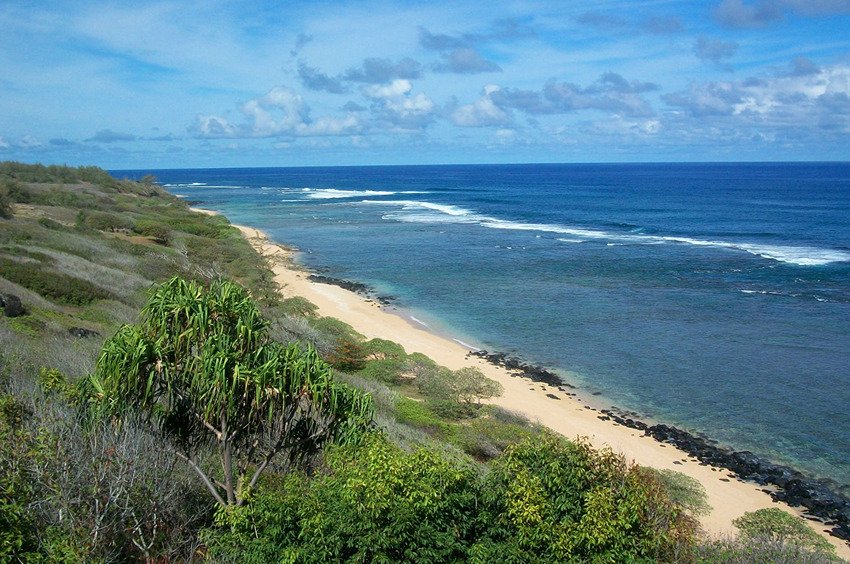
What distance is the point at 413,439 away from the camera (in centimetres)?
2017

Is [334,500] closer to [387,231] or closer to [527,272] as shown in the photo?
[527,272]

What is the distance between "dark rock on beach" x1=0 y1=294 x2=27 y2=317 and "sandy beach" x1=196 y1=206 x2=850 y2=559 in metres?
17.9

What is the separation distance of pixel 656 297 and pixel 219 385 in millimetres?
42580

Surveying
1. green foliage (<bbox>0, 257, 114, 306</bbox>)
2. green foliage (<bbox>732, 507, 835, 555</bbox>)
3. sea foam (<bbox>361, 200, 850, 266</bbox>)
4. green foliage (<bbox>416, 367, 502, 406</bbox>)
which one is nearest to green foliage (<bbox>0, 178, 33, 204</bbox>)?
green foliage (<bbox>0, 257, 114, 306</bbox>)

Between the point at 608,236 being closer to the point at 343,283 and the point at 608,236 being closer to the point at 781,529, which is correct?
the point at 343,283

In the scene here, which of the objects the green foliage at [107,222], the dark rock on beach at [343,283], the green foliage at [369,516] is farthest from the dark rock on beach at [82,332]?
the green foliage at [107,222]

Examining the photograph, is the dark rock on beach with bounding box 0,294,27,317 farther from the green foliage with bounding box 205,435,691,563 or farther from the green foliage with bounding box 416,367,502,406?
the green foliage with bounding box 205,435,691,563

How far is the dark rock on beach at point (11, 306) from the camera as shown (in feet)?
75.7

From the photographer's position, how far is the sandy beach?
22500mm

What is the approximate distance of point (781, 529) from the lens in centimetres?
1830

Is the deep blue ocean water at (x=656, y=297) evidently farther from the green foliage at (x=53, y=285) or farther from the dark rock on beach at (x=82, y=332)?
the dark rock on beach at (x=82, y=332)

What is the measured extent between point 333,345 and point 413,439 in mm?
13127

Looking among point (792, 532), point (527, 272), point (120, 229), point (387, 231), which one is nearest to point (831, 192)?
point (387, 231)

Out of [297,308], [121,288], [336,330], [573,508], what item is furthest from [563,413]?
[121,288]
